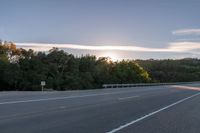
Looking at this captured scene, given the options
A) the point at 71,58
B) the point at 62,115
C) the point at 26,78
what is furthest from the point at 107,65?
the point at 62,115

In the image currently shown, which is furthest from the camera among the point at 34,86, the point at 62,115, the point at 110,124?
the point at 34,86

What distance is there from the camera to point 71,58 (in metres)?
94.8

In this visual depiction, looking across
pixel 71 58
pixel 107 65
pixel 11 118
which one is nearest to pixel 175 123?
pixel 11 118

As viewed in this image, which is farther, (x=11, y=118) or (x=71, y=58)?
(x=71, y=58)

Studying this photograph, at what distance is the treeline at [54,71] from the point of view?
241 feet

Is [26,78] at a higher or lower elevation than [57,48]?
lower

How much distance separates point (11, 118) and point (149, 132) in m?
5.20

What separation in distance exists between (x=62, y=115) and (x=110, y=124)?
3.09m

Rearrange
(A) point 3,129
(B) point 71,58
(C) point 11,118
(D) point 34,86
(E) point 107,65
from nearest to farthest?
(A) point 3,129, (C) point 11,118, (D) point 34,86, (B) point 71,58, (E) point 107,65

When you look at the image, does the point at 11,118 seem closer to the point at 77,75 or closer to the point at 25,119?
the point at 25,119

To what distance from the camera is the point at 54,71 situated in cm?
8594

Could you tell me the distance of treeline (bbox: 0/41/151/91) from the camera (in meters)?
73.6

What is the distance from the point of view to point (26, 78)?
74312 millimetres

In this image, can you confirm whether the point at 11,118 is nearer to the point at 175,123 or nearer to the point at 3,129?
the point at 3,129
